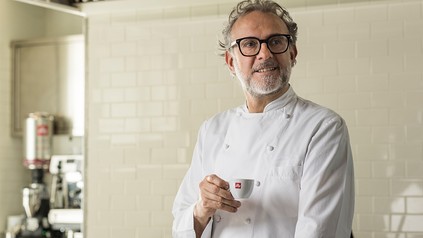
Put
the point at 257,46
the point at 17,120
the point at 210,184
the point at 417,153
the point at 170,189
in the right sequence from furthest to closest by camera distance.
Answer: the point at 17,120
the point at 170,189
the point at 417,153
the point at 257,46
the point at 210,184

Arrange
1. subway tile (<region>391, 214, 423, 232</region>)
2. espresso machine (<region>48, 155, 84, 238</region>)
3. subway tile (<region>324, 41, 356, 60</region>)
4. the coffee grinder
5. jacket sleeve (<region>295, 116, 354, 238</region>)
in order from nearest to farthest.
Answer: jacket sleeve (<region>295, 116, 354, 238</region>)
subway tile (<region>391, 214, 423, 232</region>)
subway tile (<region>324, 41, 356, 60</region>)
espresso machine (<region>48, 155, 84, 238</region>)
the coffee grinder

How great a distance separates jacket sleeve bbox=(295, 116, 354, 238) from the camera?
234 cm

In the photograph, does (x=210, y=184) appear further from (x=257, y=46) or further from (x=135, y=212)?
(x=135, y=212)

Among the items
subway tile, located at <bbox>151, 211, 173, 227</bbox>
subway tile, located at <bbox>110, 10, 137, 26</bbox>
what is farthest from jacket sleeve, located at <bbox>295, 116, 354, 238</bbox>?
subway tile, located at <bbox>110, 10, 137, 26</bbox>

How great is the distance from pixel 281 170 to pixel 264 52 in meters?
0.41

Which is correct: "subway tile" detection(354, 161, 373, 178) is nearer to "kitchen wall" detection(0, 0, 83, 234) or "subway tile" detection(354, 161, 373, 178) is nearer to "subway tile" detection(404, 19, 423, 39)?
"subway tile" detection(404, 19, 423, 39)

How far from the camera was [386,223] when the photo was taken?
14.8 ft

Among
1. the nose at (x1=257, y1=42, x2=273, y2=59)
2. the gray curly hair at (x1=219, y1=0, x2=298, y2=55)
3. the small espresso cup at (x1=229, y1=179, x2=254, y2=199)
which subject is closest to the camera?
the small espresso cup at (x1=229, y1=179, x2=254, y2=199)

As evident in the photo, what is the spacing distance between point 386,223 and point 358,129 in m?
0.59

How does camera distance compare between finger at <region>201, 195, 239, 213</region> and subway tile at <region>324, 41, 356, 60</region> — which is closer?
finger at <region>201, 195, 239, 213</region>

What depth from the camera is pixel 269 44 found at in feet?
8.57

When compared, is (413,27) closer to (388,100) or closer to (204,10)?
(388,100)

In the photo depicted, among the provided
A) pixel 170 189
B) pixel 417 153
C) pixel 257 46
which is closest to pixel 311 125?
pixel 257 46

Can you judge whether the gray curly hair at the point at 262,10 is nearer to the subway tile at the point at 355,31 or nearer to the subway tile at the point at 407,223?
the subway tile at the point at 355,31
